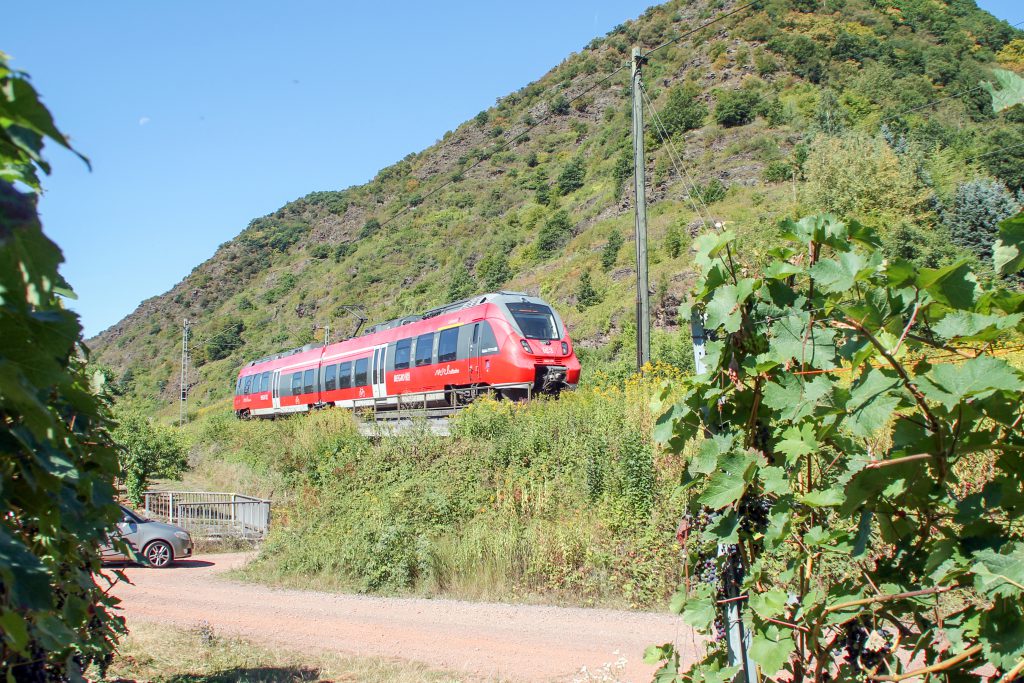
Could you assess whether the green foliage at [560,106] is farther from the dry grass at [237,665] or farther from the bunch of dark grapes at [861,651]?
the bunch of dark grapes at [861,651]

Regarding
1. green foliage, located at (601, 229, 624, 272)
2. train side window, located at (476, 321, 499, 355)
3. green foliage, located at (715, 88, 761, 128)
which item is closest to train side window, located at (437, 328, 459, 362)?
train side window, located at (476, 321, 499, 355)

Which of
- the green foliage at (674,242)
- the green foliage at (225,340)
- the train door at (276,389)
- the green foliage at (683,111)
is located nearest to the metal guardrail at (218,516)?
the train door at (276,389)

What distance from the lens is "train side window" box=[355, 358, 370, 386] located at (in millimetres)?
24875

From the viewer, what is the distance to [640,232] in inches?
625

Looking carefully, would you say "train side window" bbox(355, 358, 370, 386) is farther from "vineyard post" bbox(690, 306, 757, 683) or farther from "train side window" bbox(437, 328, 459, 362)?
"vineyard post" bbox(690, 306, 757, 683)

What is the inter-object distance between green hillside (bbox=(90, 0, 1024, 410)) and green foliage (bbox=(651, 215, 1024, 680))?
2.10ft

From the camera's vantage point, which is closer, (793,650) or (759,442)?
(793,650)

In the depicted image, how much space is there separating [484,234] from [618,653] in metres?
57.7

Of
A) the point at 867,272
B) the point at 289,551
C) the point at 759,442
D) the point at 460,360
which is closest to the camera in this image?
the point at 867,272

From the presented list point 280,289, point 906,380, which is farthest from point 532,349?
point 280,289

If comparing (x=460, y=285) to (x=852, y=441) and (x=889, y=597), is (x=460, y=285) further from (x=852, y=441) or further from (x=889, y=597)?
(x=889, y=597)

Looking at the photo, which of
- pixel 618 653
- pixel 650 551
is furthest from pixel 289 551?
pixel 618 653

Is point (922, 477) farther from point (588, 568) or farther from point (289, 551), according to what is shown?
point (289, 551)

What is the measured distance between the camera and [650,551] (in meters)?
9.62
